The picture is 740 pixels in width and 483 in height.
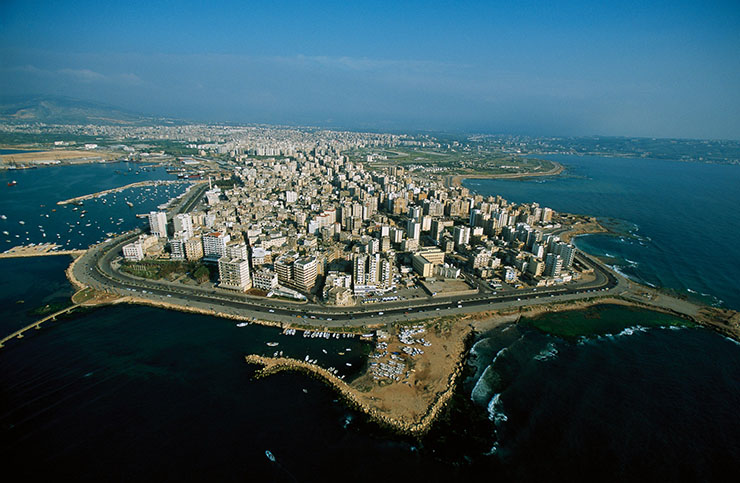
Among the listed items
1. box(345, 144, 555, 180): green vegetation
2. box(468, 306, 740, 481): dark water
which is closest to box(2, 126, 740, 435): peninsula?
box(468, 306, 740, 481): dark water

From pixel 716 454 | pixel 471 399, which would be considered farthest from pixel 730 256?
pixel 471 399

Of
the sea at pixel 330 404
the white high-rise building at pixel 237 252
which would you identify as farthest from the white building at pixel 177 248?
the sea at pixel 330 404

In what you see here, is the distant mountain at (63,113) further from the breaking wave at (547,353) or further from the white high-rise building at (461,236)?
the breaking wave at (547,353)

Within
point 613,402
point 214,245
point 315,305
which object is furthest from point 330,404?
point 214,245

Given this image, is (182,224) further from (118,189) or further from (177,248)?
(118,189)

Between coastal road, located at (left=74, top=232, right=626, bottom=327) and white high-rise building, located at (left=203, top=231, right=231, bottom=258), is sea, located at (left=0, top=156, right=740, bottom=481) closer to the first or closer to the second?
coastal road, located at (left=74, top=232, right=626, bottom=327)

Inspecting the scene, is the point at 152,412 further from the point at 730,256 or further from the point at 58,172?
the point at 58,172

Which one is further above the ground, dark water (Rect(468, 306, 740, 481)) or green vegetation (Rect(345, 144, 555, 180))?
green vegetation (Rect(345, 144, 555, 180))
